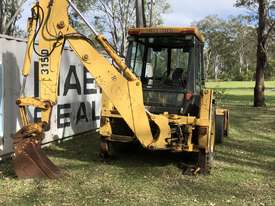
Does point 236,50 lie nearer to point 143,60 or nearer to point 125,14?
point 125,14

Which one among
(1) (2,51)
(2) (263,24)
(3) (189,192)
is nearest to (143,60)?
(1) (2,51)

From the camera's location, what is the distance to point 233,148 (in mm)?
12469

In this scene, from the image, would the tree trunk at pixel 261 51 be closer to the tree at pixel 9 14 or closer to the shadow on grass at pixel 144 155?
the shadow on grass at pixel 144 155

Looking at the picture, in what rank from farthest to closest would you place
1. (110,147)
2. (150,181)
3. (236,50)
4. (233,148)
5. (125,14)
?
(236,50) < (125,14) < (233,148) < (110,147) < (150,181)

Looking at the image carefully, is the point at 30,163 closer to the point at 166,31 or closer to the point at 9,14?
the point at 166,31

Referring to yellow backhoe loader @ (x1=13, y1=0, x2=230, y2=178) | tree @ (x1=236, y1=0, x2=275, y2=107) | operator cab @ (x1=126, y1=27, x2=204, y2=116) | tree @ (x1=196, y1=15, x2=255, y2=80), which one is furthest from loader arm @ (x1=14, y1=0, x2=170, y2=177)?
tree @ (x1=196, y1=15, x2=255, y2=80)

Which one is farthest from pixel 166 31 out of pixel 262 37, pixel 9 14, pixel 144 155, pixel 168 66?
pixel 9 14

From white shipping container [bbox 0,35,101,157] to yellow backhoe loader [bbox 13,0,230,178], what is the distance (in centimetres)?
74

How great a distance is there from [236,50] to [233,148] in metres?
84.7

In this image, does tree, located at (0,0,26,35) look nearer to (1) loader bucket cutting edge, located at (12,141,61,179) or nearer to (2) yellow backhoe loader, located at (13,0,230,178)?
(2) yellow backhoe loader, located at (13,0,230,178)

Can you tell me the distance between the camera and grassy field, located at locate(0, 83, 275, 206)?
7.55 meters

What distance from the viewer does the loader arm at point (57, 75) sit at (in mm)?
8758

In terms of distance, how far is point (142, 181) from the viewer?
28.4 feet

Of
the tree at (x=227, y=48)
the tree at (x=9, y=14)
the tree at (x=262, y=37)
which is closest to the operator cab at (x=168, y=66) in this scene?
the tree at (x=262, y=37)
